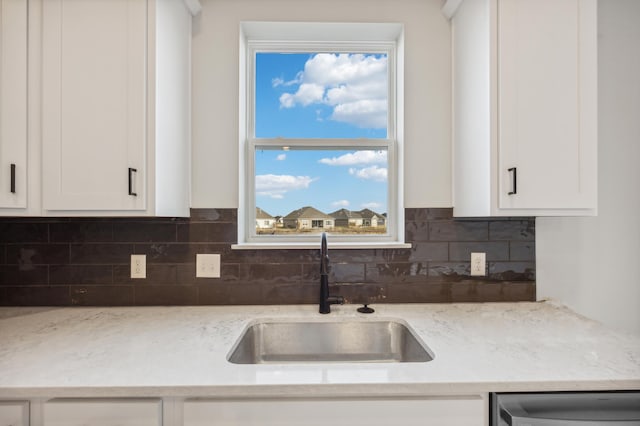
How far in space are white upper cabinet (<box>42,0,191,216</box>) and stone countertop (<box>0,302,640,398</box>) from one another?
0.49m

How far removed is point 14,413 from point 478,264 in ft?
6.08

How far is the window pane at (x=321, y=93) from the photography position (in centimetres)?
187

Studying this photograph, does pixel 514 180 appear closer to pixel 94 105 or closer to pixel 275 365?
pixel 275 365

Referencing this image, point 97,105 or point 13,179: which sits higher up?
point 97,105

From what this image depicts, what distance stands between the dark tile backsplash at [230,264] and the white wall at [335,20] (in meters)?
0.15

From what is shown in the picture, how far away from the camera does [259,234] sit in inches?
73.2

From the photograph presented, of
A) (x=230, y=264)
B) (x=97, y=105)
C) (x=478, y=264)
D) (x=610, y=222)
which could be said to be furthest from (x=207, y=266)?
(x=610, y=222)

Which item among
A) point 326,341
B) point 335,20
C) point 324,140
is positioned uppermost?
point 335,20

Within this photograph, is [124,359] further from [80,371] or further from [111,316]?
[111,316]

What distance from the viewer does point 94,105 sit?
1.31 metres

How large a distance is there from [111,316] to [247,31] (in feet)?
5.15

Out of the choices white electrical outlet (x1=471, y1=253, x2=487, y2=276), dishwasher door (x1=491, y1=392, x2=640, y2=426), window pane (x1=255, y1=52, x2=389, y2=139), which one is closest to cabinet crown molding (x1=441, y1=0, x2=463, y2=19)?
window pane (x1=255, y1=52, x2=389, y2=139)

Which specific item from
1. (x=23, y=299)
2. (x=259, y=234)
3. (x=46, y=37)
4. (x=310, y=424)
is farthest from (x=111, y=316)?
(x=46, y=37)

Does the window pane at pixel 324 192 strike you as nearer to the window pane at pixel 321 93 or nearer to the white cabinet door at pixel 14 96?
the window pane at pixel 321 93
